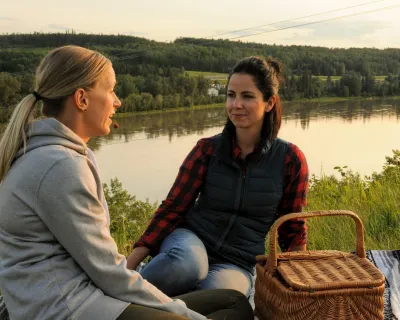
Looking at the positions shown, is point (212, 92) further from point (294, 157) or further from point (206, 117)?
point (294, 157)

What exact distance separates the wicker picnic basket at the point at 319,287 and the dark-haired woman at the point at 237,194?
1.00 feet

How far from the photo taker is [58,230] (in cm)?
132

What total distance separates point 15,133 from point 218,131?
25679mm

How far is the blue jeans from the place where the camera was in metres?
2.14

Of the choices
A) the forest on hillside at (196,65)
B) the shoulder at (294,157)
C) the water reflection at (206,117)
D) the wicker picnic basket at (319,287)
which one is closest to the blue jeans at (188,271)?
the wicker picnic basket at (319,287)

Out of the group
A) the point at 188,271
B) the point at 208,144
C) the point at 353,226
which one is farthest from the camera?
the point at 353,226

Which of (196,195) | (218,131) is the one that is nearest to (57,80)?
(196,195)

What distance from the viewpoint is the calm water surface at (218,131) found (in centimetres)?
1834

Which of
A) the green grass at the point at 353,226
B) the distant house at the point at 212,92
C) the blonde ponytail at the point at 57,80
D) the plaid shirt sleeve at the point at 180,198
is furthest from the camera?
the distant house at the point at 212,92

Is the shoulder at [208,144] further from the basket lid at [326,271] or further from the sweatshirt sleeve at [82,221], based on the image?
the sweatshirt sleeve at [82,221]

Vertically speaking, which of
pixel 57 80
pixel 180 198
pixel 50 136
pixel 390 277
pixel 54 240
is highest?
pixel 57 80

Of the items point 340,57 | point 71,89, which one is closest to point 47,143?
point 71,89

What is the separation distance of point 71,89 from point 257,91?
1048 mm

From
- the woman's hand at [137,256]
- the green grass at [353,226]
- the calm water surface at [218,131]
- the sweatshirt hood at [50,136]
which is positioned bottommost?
the calm water surface at [218,131]
